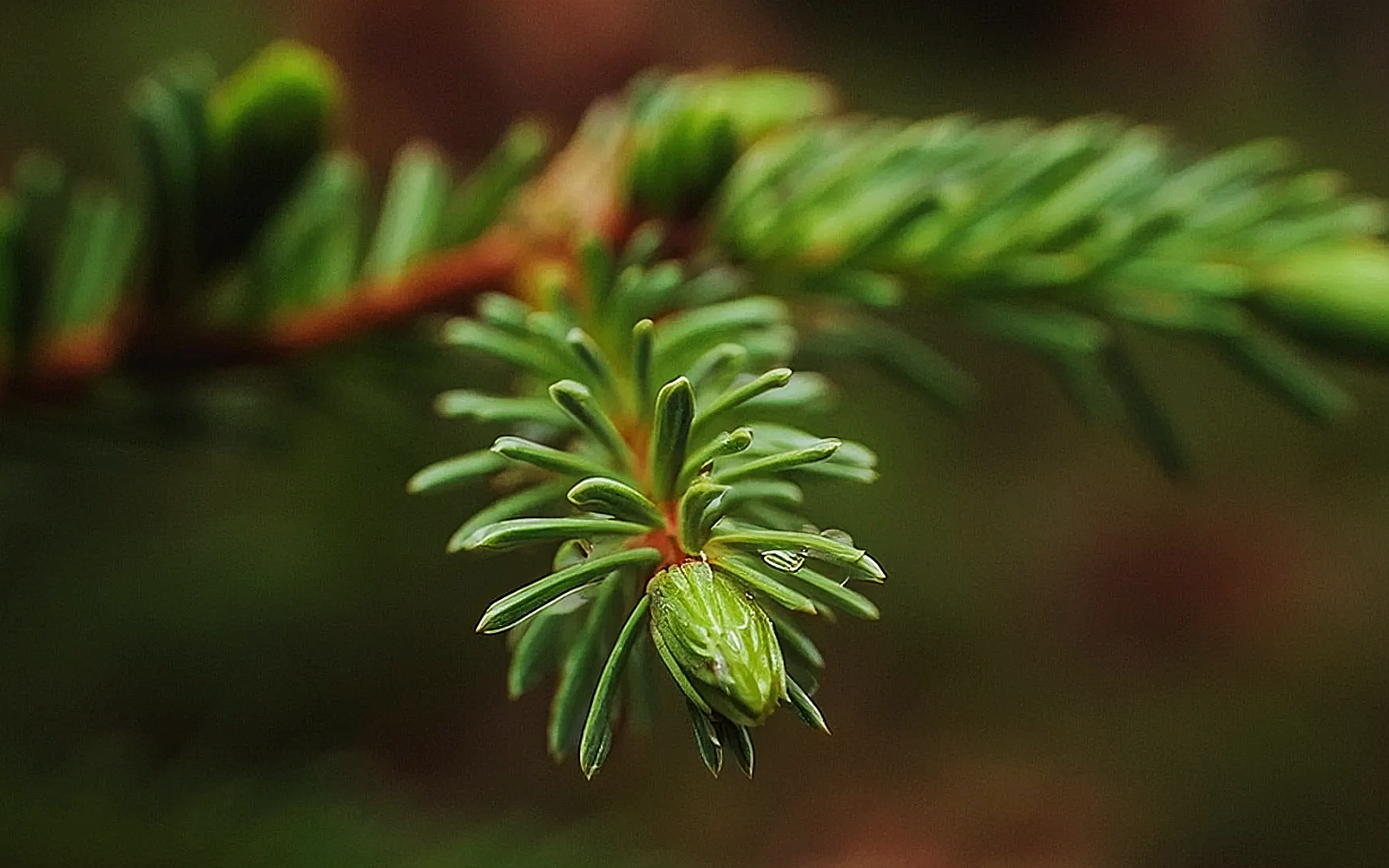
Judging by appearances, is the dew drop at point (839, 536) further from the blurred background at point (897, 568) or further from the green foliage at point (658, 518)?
the blurred background at point (897, 568)

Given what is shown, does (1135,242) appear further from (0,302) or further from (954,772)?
(954,772)

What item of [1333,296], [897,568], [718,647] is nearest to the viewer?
[718,647]

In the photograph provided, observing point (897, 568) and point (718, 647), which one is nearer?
point (718, 647)

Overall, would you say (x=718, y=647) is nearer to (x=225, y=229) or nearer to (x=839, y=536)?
(x=839, y=536)

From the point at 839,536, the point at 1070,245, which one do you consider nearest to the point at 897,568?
the point at 1070,245

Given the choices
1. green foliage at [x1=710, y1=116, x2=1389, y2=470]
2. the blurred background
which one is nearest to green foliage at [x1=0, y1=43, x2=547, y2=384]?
green foliage at [x1=710, y1=116, x2=1389, y2=470]

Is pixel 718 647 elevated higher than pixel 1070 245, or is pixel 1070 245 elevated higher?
pixel 1070 245

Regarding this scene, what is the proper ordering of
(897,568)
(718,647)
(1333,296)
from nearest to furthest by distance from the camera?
(718,647) → (1333,296) → (897,568)

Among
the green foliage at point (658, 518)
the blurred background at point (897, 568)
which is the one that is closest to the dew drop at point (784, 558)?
the green foliage at point (658, 518)
